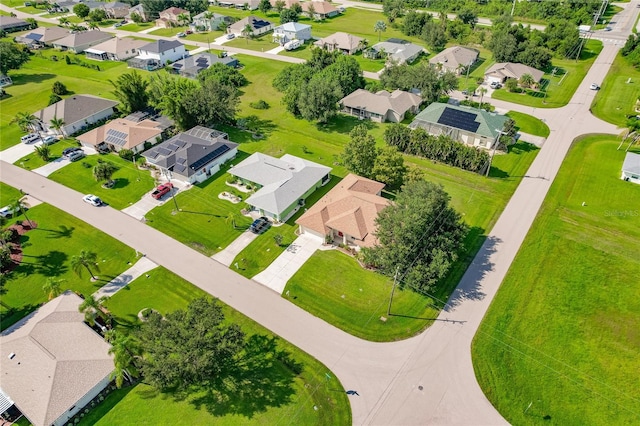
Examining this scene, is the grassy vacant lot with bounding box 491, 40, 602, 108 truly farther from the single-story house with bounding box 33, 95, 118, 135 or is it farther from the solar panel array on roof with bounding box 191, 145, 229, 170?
the single-story house with bounding box 33, 95, 118, 135

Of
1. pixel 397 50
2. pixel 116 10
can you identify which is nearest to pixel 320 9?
pixel 397 50

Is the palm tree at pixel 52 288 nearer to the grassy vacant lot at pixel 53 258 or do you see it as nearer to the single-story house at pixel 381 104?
the grassy vacant lot at pixel 53 258

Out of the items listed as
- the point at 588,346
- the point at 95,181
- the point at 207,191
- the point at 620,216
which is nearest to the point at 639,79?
the point at 620,216

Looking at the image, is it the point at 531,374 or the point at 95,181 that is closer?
the point at 531,374

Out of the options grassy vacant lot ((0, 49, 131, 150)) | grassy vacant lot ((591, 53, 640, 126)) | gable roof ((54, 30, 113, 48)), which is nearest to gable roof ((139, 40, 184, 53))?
grassy vacant lot ((0, 49, 131, 150))

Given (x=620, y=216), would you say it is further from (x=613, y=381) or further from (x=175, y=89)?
(x=175, y=89)

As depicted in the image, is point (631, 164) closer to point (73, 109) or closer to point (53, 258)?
point (53, 258)
